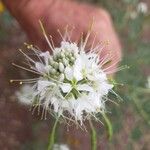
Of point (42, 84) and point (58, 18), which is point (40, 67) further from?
point (58, 18)

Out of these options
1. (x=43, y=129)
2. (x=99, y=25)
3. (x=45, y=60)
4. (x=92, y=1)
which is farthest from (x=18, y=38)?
(x=45, y=60)

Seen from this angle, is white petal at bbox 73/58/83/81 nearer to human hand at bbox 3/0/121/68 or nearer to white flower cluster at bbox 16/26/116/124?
white flower cluster at bbox 16/26/116/124

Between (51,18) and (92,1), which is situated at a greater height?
(92,1)

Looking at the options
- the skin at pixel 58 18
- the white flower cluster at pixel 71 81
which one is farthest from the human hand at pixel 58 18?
the white flower cluster at pixel 71 81

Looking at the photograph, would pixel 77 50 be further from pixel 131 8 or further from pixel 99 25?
pixel 131 8

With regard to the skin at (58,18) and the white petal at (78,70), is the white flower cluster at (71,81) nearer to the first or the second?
the white petal at (78,70)
